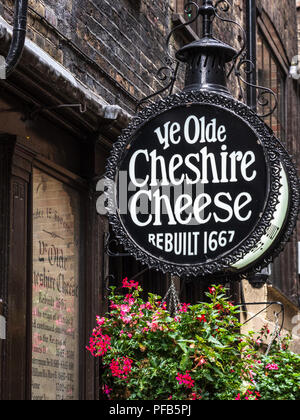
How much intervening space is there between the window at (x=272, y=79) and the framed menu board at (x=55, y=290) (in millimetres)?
7029

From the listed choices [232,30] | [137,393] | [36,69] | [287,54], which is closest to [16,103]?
[36,69]

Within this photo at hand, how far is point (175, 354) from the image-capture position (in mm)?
5824

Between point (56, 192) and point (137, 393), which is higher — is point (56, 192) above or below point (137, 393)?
above

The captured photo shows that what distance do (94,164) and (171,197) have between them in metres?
2.30

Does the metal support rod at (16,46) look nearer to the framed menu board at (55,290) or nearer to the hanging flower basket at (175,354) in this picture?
the framed menu board at (55,290)

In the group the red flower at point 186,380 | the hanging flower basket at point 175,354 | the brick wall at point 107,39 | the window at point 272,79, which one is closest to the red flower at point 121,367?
the hanging flower basket at point 175,354

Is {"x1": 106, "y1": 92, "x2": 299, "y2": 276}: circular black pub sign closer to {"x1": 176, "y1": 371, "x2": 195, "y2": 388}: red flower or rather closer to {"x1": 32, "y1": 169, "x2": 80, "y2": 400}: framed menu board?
{"x1": 176, "y1": 371, "x2": 195, "y2": 388}: red flower

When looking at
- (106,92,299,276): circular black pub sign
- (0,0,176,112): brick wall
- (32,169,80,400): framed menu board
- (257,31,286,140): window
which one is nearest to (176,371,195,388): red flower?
(106,92,299,276): circular black pub sign

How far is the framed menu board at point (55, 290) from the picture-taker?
22.6 feet

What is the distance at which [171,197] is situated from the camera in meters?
5.60

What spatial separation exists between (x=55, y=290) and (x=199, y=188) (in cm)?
204

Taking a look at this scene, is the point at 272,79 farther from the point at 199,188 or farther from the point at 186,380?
the point at 186,380
